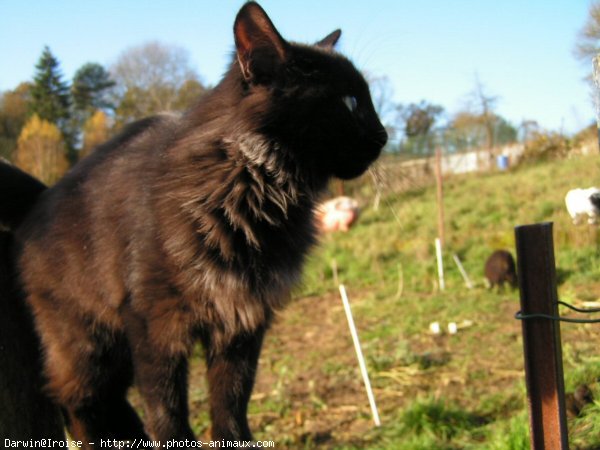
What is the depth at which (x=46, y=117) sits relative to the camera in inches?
388

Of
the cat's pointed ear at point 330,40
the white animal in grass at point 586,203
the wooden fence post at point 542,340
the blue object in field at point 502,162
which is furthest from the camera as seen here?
the blue object in field at point 502,162

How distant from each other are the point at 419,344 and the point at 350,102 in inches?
218

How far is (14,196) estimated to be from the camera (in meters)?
2.92

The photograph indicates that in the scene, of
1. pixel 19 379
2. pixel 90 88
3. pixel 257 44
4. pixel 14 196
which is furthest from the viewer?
pixel 90 88

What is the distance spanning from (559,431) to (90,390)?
75.6 inches

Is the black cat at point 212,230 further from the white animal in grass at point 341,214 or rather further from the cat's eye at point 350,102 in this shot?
the white animal in grass at point 341,214

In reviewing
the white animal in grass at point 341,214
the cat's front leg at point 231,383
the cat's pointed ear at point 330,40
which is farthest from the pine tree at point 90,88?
the cat's front leg at point 231,383

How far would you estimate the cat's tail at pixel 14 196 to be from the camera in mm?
2895

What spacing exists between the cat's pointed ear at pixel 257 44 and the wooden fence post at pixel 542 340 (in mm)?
1064

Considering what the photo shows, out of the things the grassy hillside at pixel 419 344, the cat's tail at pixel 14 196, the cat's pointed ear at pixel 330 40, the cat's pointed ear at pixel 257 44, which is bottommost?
the grassy hillside at pixel 419 344

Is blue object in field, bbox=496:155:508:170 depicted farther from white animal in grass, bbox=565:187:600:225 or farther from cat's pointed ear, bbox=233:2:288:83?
cat's pointed ear, bbox=233:2:288:83

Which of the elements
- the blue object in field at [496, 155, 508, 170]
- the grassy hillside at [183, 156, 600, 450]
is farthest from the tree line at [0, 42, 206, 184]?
the blue object in field at [496, 155, 508, 170]

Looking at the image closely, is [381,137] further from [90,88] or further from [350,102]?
[90,88]

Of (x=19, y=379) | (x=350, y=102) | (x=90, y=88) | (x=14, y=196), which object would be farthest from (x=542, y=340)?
(x=90, y=88)
